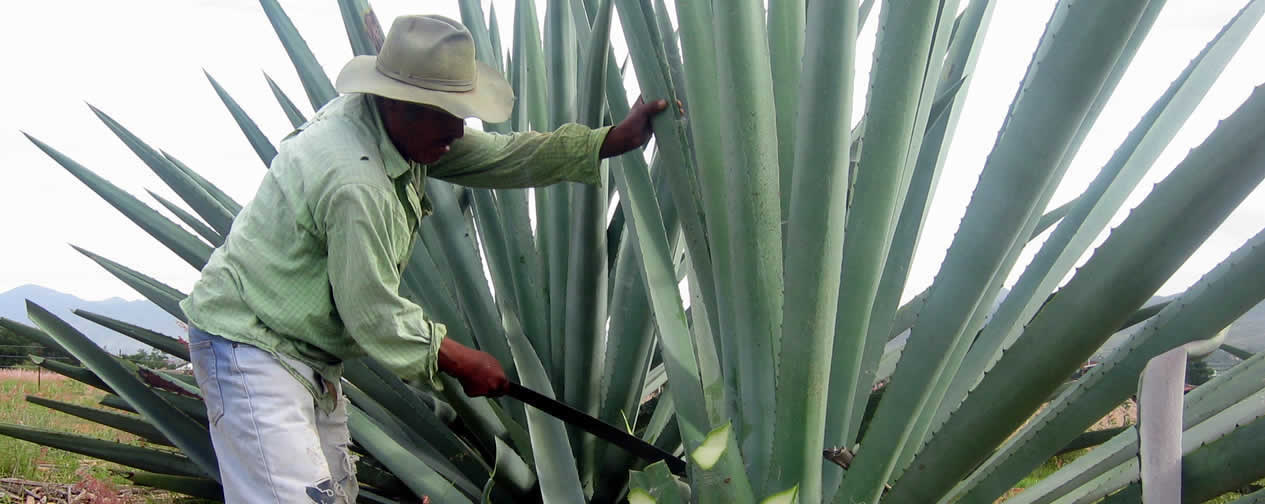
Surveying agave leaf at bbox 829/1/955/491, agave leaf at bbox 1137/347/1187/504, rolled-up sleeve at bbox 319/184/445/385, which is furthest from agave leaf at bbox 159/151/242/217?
agave leaf at bbox 1137/347/1187/504

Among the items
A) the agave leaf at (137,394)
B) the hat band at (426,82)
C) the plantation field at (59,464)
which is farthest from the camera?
the plantation field at (59,464)

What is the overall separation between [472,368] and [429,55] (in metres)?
0.53

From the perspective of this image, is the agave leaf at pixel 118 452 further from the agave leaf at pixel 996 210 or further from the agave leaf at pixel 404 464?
the agave leaf at pixel 996 210

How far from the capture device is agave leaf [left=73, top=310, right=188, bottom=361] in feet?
7.68

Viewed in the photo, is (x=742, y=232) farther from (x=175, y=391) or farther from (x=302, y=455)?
(x=175, y=391)

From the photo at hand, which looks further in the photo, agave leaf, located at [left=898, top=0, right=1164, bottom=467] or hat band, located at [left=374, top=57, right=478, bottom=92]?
hat band, located at [left=374, top=57, right=478, bottom=92]

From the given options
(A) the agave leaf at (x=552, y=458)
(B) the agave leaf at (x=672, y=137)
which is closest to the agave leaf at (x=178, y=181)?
(A) the agave leaf at (x=552, y=458)

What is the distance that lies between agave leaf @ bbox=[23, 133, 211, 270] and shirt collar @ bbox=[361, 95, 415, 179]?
86 centimetres

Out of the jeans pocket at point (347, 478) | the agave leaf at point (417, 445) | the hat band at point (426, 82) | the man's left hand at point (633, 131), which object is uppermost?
the man's left hand at point (633, 131)

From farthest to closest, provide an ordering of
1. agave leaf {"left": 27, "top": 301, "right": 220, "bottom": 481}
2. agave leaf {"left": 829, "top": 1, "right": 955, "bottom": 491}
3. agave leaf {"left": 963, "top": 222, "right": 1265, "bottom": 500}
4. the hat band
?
agave leaf {"left": 27, "top": 301, "right": 220, "bottom": 481} → the hat band → agave leaf {"left": 829, "top": 1, "right": 955, "bottom": 491} → agave leaf {"left": 963, "top": 222, "right": 1265, "bottom": 500}

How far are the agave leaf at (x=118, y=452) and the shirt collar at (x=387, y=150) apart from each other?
3.43 feet

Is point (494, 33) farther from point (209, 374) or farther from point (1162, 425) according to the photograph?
point (1162, 425)

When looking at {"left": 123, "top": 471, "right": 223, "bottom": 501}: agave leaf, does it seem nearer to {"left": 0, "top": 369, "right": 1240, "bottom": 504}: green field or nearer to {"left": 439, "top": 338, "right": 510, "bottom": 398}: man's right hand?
{"left": 0, "top": 369, "right": 1240, "bottom": 504}: green field

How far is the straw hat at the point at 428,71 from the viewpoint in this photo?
5.41 feet
